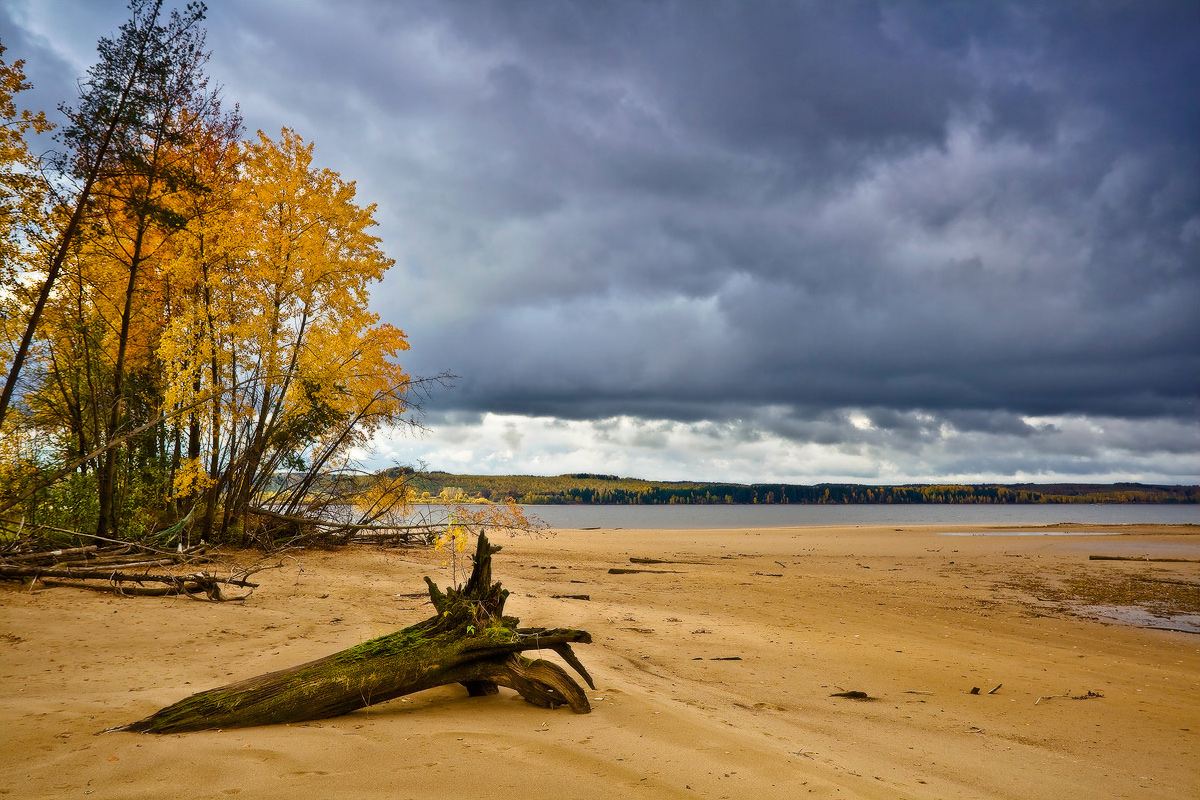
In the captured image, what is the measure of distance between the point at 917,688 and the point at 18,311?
573 inches

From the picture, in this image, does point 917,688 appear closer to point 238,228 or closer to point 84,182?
point 84,182

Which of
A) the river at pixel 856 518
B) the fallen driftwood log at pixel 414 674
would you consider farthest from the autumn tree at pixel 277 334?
the river at pixel 856 518

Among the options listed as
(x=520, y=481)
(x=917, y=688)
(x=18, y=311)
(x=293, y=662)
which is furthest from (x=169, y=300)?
(x=520, y=481)

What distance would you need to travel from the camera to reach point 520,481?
11731 centimetres

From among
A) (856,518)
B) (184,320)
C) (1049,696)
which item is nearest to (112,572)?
(184,320)

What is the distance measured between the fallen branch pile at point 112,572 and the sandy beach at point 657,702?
1.21 ft

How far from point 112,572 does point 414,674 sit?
695 centimetres

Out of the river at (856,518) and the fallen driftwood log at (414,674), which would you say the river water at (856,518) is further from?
the fallen driftwood log at (414,674)

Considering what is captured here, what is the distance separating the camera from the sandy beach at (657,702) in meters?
3.78

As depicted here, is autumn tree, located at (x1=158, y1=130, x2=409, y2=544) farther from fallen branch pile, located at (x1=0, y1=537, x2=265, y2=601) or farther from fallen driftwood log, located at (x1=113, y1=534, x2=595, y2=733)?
fallen driftwood log, located at (x1=113, y1=534, x2=595, y2=733)

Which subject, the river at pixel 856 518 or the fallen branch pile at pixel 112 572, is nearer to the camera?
the fallen branch pile at pixel 112 572

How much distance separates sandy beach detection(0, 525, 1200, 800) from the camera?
3.78 m

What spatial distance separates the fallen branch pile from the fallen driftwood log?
513 centimetres

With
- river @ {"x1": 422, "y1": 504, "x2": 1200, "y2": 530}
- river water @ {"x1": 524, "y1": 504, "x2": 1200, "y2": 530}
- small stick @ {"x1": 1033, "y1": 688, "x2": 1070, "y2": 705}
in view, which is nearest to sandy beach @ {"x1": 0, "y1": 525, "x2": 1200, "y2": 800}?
small stick @ {"x1": 1033, "y1": 688, "x2": 1070, "y2": 705}
